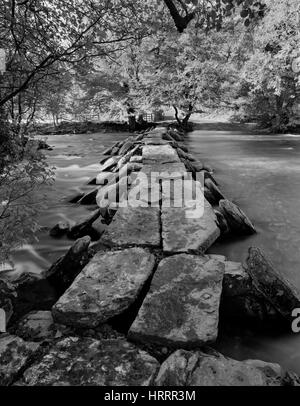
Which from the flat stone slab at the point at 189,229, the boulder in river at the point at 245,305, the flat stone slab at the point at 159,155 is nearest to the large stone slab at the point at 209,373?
the boulder in river at the point at 245,305

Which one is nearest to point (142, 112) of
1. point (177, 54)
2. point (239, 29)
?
point (177, 54)

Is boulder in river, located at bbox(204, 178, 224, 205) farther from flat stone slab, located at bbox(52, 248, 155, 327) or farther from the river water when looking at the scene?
flat stone slab, located at bbox(52, 248, 155, 327)

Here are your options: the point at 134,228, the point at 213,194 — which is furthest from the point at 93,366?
the point at 213,194

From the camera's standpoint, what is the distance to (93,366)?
6.17 feet

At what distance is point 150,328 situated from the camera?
7.09 feet

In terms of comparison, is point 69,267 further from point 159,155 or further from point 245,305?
point 159,155

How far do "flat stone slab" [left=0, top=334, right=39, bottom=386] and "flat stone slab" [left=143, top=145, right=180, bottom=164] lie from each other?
5.78m

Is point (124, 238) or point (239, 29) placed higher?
point (239, 29)

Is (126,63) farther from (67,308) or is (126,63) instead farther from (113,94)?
(67,308)

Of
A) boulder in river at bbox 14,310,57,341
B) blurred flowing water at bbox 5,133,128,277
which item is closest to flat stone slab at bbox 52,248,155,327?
boulder in river at bbox 14,310,57,341

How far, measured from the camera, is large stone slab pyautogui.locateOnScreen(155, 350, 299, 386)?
176 cm

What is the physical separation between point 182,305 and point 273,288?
2.93ft

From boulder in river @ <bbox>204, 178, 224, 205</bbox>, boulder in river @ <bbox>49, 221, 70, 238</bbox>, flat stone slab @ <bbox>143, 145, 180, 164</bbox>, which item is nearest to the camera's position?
boulder in river @ <bbox>49, 221, 70, 238</bbox>
